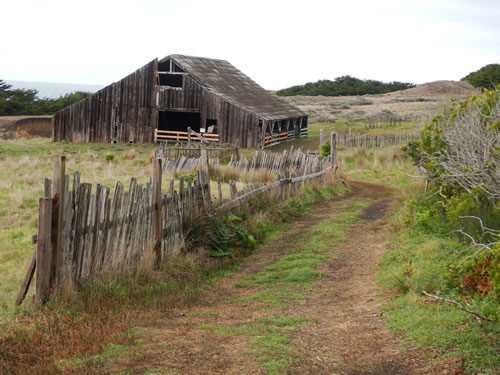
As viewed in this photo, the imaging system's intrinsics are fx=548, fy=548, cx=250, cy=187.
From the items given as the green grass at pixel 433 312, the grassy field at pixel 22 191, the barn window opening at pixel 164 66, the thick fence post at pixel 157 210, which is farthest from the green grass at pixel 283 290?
the barn window opening at pixel 164 66

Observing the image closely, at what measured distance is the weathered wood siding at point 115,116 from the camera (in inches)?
1372

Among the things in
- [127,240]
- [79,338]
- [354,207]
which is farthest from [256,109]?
[79,338]

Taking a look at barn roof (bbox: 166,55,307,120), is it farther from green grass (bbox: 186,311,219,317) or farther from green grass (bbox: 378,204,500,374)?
green grass (bbox: 186,311,219,317)

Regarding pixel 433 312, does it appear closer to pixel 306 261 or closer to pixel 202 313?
pixel 202 313

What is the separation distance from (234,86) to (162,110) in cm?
582

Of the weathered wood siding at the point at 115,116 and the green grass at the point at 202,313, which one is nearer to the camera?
the green grass at the point at 202,313

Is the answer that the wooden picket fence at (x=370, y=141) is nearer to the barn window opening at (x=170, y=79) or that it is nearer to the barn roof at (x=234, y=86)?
the barn roof at (x=234, y=86)

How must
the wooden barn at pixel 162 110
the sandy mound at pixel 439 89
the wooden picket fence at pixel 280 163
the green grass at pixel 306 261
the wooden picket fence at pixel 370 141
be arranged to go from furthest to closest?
the sandy mound at pixel 439 89, the wooden barn at pixel 162 110, the wooden picket fence at pixel 370 141, the wooden picket fence at pixel 280 163, the green grass at pixel 306 261

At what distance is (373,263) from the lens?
903cm

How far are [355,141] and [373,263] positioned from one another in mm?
23556

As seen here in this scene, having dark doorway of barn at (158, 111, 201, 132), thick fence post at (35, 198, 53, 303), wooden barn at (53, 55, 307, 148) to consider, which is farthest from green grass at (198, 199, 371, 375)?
dark doorway of barn at (158, 111, 201, 132)

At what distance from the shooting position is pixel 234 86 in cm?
3809

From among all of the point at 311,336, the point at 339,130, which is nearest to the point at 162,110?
the point at 339,130

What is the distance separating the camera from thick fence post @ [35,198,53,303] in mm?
5957
